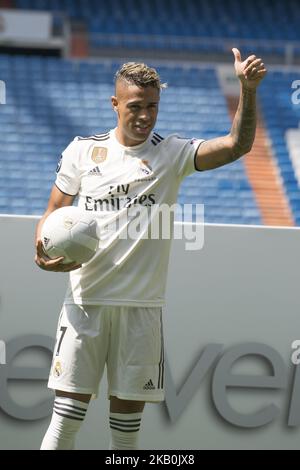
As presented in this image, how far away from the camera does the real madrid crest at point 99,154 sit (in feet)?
10.9

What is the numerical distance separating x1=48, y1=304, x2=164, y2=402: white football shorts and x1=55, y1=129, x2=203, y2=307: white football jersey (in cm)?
5

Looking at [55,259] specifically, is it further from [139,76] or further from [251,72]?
[251,72]

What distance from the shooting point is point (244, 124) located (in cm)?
303

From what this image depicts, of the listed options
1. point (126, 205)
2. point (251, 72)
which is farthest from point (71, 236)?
point (251, 72)

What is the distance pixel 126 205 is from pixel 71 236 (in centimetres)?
26

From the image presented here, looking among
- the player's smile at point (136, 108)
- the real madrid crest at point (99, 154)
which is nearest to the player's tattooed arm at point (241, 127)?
the player's smile at point (136, 108)

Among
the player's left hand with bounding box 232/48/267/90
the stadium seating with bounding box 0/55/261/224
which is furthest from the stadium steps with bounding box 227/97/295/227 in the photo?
the player's left hand with bounding box 232/48/267/90

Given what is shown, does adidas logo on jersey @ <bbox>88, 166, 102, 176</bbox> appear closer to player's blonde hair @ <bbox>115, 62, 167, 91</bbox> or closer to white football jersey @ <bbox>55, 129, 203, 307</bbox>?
white football jersey @ <bbox>55, 129, 203, 307</bbox>

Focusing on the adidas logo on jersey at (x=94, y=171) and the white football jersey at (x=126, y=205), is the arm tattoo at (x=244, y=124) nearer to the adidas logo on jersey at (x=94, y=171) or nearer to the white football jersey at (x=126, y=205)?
the white football jersey at (x=126, y=205)

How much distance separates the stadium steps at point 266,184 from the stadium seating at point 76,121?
0.15 meters

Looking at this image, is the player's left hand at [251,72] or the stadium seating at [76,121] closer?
the player's left hand at [251,72]

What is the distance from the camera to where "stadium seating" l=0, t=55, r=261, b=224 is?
1078 cm
